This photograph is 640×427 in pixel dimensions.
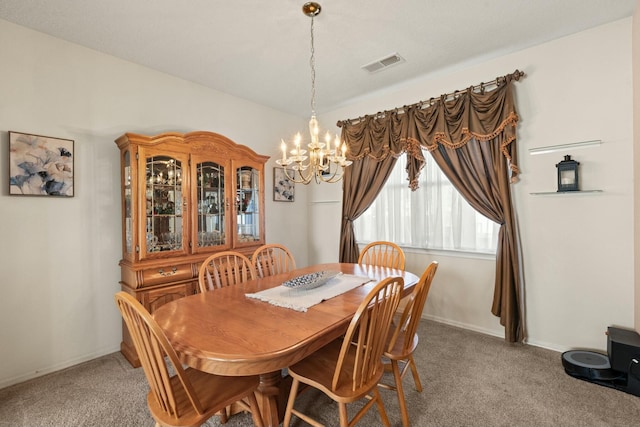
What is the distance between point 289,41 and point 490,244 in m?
2.75

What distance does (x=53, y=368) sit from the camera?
7.84 feet

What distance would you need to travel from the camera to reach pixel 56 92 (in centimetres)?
243

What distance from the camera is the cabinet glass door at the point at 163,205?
2.61m

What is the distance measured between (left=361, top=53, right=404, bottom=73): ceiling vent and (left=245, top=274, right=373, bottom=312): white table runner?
83.0 inches

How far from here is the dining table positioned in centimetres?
118

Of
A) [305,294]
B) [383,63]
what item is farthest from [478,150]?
[305,294]

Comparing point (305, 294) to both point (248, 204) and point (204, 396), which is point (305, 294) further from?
point (248, 204)

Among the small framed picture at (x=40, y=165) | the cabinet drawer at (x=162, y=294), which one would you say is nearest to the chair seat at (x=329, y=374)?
the cabinet drawer at (x=162, y=294)

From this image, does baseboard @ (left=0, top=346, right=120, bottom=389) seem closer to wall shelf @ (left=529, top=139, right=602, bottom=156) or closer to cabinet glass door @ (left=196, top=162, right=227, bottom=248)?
cabinet glass door @ (left=196, top=162, right=227, bottom=248)

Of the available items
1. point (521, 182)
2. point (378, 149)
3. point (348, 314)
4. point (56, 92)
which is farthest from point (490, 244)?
point (56, 92)

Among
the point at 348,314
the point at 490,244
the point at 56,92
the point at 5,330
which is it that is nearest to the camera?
the point at 348,314

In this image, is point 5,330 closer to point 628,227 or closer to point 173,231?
point 173,231

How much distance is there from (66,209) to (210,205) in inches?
46.0

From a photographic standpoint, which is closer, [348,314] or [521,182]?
[348,314]
